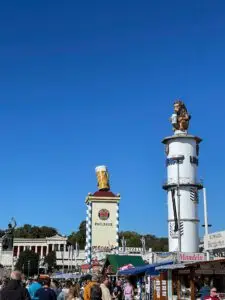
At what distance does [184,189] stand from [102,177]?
123ft

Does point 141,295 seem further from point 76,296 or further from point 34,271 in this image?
point 34,271

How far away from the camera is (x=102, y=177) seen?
94250 mm

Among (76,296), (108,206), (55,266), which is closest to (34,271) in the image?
(55,266)

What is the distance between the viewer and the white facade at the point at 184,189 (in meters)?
57.4

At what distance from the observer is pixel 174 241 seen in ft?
190

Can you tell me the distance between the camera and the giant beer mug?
9250 cm

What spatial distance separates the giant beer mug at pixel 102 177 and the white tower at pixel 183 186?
3237 cm

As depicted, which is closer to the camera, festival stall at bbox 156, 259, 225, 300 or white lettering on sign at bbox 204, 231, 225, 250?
festival stall at bbox 156, 259, 225, 300

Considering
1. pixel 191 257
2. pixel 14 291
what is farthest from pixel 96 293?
pixel 191 257

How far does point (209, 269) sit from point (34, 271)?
10099 cm

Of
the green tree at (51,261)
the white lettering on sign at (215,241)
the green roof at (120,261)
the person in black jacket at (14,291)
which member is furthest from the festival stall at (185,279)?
the green tree at (51,261)

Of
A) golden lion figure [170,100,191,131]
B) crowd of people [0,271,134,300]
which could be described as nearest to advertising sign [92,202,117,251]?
golden lion figure [170,100,191,131]

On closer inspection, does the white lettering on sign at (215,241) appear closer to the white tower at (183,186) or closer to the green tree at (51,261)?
the white tower at (183,186)

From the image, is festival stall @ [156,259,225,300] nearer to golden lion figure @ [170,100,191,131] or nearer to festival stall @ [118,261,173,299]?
festival stall @ [118,261,173,299]
